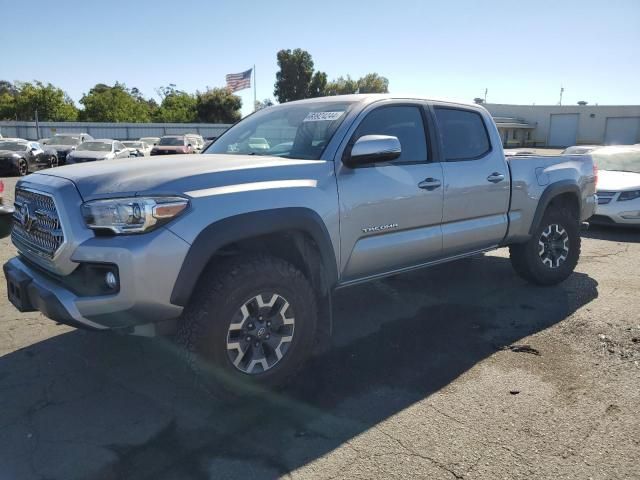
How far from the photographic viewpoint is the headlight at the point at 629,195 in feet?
28.7

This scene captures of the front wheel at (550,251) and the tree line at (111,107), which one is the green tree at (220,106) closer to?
the tree line at (111,107)

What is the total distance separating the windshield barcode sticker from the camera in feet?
12.8

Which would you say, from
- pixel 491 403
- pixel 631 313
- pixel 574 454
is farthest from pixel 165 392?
pixel 631 313

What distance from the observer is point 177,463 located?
265 cm

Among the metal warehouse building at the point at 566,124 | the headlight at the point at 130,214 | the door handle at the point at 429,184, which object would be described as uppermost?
the metal warehouse building at the point at 566,124

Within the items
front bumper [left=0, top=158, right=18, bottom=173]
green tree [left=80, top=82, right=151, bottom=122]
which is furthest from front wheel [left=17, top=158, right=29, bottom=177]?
green tree [left=80, top=82, right=151, bottom=122]

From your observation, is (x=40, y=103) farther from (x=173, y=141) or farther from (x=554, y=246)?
(x=554, y=246)

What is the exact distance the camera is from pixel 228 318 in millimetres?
3055

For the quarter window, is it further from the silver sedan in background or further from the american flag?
the american flag

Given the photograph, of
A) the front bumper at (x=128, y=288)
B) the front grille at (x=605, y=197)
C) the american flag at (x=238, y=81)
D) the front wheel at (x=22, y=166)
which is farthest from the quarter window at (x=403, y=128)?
the american flag at (x=238, y=81)

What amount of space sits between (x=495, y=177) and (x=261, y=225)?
265 centimetres

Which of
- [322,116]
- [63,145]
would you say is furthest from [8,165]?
[322,116]

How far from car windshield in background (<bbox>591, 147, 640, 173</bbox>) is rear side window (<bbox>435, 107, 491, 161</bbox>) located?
22.0 feet

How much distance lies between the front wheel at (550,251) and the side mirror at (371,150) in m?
2.54
